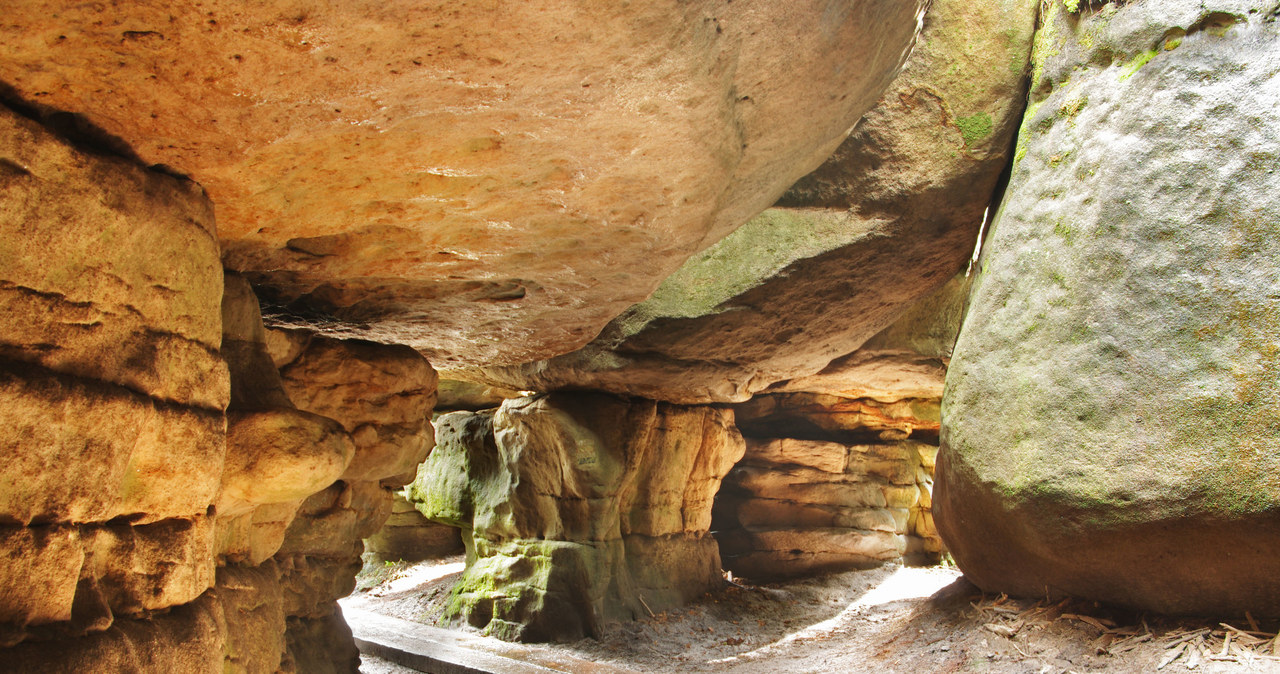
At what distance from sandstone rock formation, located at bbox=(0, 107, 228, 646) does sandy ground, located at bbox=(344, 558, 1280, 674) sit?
3794 mm

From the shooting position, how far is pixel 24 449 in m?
1.65

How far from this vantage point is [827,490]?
11406 mm

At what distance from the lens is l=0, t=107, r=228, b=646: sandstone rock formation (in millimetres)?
1669

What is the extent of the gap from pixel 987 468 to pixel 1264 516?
1207 mm

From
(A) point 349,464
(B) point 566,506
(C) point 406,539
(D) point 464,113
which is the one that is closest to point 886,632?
(B) point 566,506

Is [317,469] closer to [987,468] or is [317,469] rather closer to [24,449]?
[24,449]

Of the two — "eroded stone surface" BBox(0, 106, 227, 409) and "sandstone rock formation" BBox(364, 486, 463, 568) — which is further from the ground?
"eroded stone surface" BBox(0, 106, 227, 409)

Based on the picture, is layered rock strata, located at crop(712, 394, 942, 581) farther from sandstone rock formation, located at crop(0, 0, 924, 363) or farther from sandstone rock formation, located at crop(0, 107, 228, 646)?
sandstone rock formation, located at crop(0, 107, 228, 646)

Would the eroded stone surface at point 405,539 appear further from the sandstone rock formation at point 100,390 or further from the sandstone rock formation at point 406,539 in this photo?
the sandstone rock formation at point 100,390

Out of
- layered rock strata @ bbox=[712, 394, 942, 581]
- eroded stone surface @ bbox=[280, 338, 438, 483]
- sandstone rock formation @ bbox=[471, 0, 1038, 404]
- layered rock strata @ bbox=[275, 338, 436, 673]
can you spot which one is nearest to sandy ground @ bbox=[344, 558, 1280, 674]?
layered rock strata @ bbox=[712, 394, 942, 581]

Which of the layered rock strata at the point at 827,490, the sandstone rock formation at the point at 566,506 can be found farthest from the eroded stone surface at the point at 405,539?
the layered rock strata at the point at 827,490

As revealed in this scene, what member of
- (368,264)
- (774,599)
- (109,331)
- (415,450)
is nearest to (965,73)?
(368,264)

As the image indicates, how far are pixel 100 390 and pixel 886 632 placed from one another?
18.2 ft

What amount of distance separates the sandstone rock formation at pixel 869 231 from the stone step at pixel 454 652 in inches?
100
